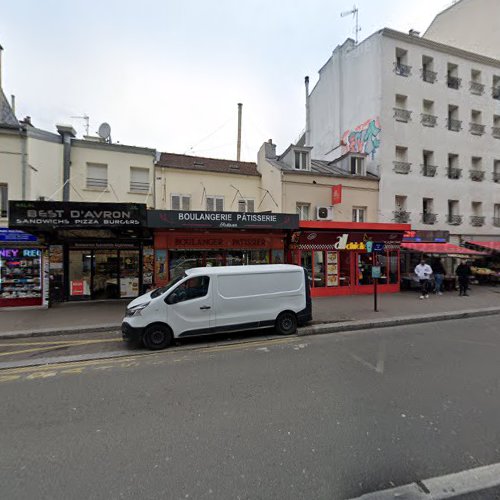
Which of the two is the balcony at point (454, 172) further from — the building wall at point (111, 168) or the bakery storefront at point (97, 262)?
the bakery storefront at point (97, 262)

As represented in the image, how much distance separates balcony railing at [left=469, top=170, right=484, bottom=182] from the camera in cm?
1708

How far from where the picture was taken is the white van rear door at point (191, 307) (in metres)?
6.02

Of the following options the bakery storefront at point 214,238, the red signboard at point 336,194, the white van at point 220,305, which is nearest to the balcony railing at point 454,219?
the red signboard at point 336,194

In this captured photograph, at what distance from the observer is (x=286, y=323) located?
6867mm

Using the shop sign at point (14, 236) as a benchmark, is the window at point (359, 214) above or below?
above

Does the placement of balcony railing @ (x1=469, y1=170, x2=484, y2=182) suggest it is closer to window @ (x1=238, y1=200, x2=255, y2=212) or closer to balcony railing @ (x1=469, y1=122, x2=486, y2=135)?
balcony railing @ (x1=469, y1=122, x2=486, y2=135)

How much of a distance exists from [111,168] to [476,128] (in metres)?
20.7

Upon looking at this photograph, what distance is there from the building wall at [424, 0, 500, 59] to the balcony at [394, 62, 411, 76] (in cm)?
807

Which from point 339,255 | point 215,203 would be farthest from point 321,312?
point 215,203

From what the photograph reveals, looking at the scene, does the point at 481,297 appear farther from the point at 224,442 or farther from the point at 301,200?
the point at 224,442

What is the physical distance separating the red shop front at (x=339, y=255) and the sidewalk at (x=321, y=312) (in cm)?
95

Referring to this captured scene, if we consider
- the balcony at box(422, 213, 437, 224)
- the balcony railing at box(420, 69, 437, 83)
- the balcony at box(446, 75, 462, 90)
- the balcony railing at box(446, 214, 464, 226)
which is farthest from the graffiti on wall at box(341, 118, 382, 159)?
the balcony at box(446, 75, 462, 90)

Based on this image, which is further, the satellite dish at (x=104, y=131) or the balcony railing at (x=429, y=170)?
the balcony railing at (x=429, y=170)

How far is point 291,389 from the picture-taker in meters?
3.96
